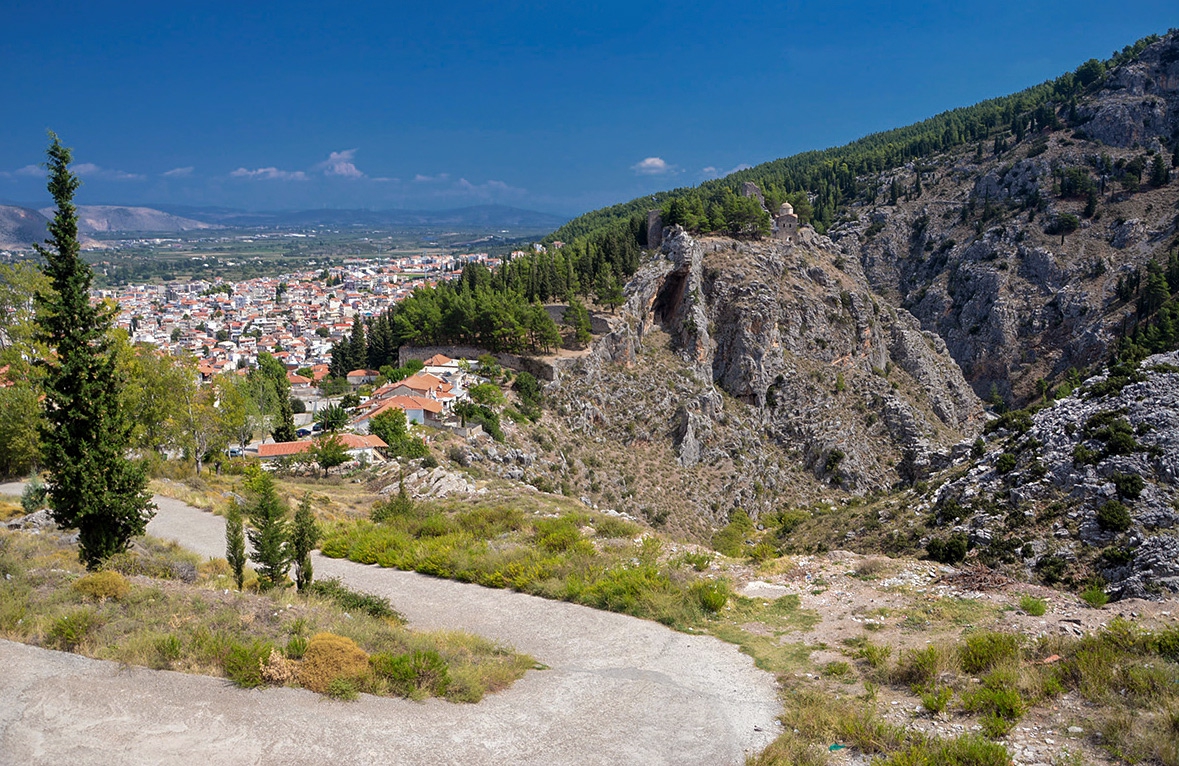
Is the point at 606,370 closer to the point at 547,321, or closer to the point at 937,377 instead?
the point at 547,321

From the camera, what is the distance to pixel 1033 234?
274ft

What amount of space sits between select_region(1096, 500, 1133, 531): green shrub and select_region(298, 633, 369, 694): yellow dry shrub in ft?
58.2

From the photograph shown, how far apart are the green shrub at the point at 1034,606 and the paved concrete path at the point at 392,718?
545cm

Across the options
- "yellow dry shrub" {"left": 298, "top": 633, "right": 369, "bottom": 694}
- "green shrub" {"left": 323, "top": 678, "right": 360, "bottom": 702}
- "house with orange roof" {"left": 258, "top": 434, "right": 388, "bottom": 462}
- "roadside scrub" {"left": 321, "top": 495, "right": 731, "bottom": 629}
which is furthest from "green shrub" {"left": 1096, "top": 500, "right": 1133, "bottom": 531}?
"house with orange roof" {"left": 258, "top": 434, "right": 388, "bottom": 462}

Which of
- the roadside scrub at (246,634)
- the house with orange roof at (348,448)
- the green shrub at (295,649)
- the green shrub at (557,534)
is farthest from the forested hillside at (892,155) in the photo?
the green shrub at (295,649)

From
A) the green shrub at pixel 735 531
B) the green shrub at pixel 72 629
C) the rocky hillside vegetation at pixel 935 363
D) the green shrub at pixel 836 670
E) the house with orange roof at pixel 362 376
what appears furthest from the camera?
the house with orange roof at pixel 362 376

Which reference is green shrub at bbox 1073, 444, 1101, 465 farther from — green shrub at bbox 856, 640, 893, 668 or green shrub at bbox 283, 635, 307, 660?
green shrub at bbox 283, 635, 307, 660

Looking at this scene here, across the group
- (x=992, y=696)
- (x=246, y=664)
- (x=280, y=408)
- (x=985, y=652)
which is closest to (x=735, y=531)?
(x=280, y=408)

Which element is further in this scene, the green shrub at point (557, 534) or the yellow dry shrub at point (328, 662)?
the green shrub at point (557, 534)

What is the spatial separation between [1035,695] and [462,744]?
6846 mm

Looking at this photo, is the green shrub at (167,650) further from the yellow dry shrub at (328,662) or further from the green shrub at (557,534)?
the green shrub at (557,534)

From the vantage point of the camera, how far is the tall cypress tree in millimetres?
11953

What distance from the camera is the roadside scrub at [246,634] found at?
8148 millimetres

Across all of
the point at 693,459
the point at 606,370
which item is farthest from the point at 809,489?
the point at 606,370
